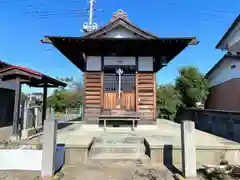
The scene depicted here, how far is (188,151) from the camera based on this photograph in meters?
3.96

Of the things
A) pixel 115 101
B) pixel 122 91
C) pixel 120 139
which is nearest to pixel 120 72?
pixel 122 91

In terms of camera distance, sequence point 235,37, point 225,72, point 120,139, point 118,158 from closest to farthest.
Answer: point 118,158 → point 120,139 → point 225,72 → point 235,37

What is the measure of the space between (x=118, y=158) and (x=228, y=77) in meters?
10.2

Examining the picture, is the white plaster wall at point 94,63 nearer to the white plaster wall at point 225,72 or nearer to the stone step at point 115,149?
the stone step at point 115,149

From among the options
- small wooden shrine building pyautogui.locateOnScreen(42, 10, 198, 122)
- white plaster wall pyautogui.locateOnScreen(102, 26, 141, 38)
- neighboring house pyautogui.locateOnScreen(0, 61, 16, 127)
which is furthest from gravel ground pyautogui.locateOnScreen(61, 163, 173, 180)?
neighboring house pyautogui.locateOnScreen(0, 61, 16, 127)

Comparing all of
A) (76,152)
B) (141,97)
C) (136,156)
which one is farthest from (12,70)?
(141,97)

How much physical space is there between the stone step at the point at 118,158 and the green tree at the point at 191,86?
32.6 feet

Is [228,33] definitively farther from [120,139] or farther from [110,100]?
[120,139]

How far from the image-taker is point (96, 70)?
8430 mm

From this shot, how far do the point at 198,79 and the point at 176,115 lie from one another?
280 centimetres

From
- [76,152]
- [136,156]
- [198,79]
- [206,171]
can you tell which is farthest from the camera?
[198,79]

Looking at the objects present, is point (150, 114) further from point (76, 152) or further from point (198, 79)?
point (198, 79)

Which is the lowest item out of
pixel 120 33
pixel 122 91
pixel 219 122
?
pixel 219 122

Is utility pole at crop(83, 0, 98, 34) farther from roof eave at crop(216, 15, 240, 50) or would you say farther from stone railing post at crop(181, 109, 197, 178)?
stone railing post at crop(181, 109, 197, 178)
